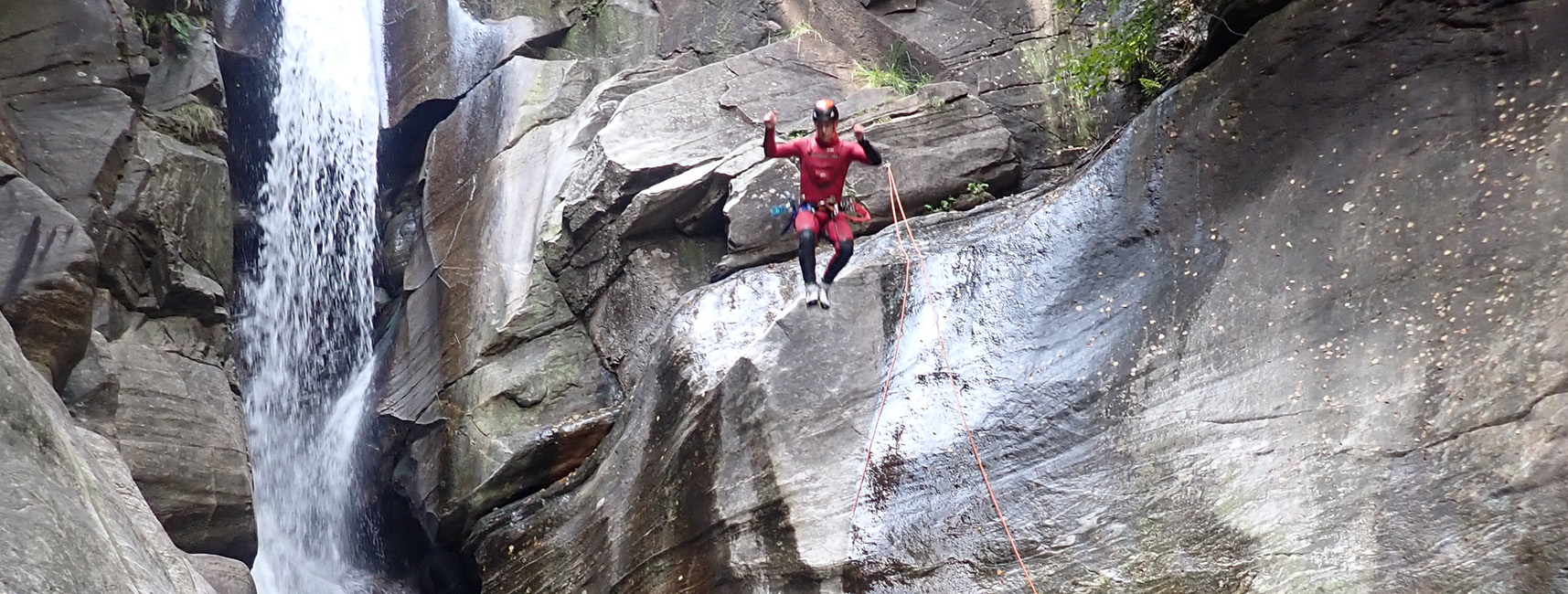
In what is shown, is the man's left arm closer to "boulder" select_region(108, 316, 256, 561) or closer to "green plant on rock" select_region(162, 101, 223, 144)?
"boulder" select_region(108, 316, 256, 561)

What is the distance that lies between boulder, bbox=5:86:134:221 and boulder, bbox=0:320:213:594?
4.26 metres

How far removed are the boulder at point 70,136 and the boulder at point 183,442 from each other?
1.45m

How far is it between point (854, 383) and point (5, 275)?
6648 mm

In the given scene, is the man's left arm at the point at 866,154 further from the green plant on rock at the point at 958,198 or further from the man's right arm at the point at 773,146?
the green plant on rock at the point at 958,198

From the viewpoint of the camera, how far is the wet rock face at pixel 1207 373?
6.06m

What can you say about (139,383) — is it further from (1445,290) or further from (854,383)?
(1445,290)

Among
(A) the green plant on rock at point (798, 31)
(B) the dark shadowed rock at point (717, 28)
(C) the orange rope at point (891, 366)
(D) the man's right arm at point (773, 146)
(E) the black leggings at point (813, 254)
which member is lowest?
(C) the orange rope at point (891, 366)

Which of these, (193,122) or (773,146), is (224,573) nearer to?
(773,146)

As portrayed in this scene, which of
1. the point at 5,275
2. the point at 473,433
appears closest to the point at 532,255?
the point at 473,433

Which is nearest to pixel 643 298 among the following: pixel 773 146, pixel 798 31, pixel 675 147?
pixel 675 147

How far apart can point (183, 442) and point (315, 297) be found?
195 inches

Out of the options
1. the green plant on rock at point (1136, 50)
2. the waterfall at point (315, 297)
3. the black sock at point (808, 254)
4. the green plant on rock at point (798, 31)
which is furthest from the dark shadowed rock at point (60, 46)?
the green plant on rock at point (1136, 50)

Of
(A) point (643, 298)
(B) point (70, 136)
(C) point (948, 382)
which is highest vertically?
(B) point (70, 136)

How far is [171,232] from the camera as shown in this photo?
11.4m
